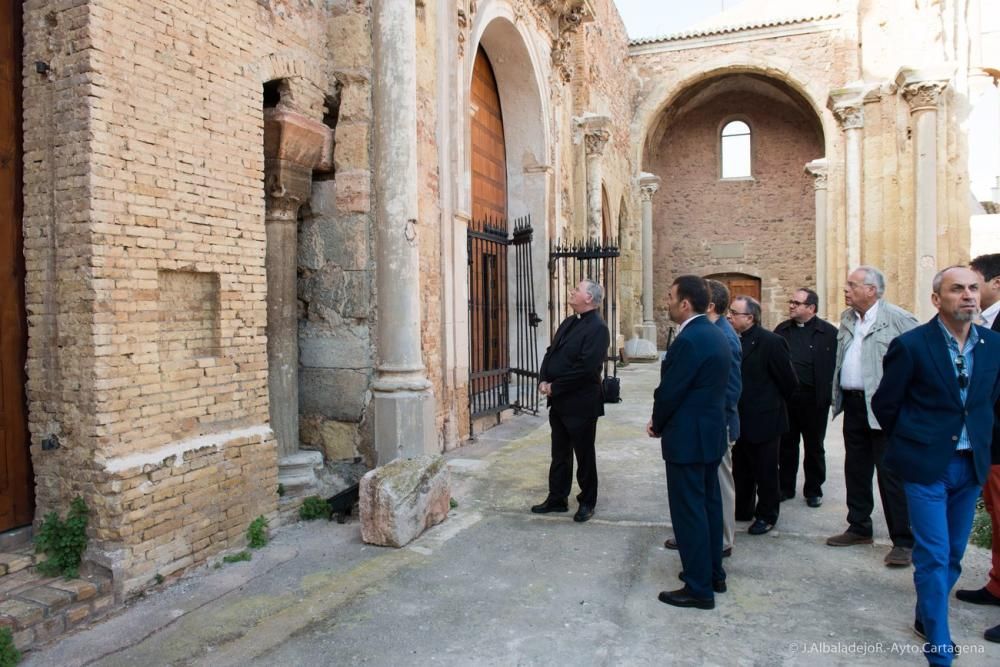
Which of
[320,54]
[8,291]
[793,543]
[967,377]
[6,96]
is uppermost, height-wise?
[320,54]

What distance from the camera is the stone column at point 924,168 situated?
12727 mm

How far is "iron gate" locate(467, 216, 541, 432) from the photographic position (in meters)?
8.28

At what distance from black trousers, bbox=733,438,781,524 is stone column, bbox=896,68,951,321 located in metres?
9.86

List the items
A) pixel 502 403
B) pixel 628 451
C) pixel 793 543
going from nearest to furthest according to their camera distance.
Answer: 1. pixel 793 543
2. pixel 628 451
3. pixel 502 403

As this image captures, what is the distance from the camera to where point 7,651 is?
2949 millimetres

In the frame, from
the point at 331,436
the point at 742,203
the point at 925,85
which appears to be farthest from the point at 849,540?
the point at 742,203

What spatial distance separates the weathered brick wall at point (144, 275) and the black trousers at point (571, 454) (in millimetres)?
2038

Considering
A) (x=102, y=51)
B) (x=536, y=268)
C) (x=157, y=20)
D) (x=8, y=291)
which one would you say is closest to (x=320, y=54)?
(x=157, y=20)

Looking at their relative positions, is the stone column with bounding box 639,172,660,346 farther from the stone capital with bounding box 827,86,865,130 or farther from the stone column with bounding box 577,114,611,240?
the stone column with bounding box 577,114,611,240

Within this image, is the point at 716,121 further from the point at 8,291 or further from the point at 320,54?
the point at 8,291

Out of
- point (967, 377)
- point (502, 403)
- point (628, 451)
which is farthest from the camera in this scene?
point (502, 403)

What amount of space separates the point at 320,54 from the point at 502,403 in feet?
15.7

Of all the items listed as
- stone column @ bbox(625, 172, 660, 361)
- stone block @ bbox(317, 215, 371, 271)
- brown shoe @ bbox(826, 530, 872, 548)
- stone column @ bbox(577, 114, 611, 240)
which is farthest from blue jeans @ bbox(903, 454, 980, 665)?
stone column @ bbox(625, 172, 660, 361)

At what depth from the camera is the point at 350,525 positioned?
4867 millimetres
